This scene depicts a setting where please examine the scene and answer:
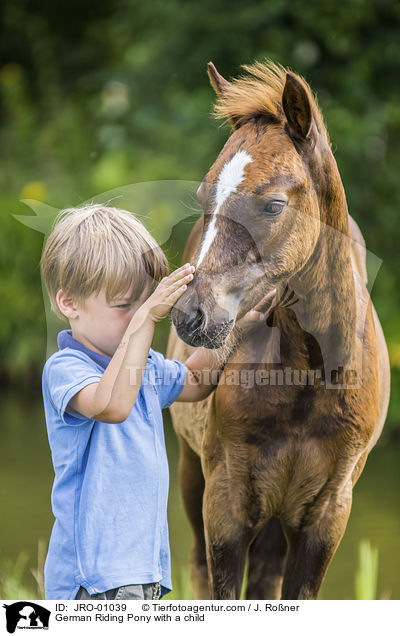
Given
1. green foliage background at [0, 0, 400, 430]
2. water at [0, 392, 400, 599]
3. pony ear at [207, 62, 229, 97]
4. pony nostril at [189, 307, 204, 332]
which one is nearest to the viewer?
pony nostril at [189, 307, 204, 332]

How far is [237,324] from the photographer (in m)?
1.33

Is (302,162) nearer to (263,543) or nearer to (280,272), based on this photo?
(280,272)

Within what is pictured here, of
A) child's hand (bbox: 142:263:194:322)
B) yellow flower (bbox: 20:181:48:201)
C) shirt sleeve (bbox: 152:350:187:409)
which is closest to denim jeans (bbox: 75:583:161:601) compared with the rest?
shirt sleeve (bbox: 152:350:187:409)

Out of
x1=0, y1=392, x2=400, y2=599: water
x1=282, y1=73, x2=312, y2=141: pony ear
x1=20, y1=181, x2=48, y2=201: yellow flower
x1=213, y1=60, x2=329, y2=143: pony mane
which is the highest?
x1=20, y1=181, x2=48, y2=201: yellow flower

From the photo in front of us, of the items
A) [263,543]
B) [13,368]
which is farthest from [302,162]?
[13,368]

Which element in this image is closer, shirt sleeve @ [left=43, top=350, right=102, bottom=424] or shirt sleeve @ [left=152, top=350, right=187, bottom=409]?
shirt sleeve @ [left=43, top=350, right=102, bottom=424]

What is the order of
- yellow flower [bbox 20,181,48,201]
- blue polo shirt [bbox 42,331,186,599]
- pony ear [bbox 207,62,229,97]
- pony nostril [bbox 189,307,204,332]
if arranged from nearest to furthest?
pony nostril [bbox 189,307,204,332] → blue polo shirt [bbox 42,331,186,599] → pony ear [bbox 207,62,229,97] → yellow flower [bbox 20,181,48,201]

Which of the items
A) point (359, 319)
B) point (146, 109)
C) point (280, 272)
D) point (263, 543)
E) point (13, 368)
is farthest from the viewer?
point (13, 368)

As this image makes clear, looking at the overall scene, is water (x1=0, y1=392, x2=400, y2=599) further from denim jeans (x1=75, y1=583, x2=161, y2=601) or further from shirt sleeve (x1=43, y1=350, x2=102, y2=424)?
shirt sleeve (x1=43, y1=350, x2=102, y2=424)

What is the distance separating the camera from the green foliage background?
4031 millimetres

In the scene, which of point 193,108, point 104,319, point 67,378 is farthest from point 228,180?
point 193,108
